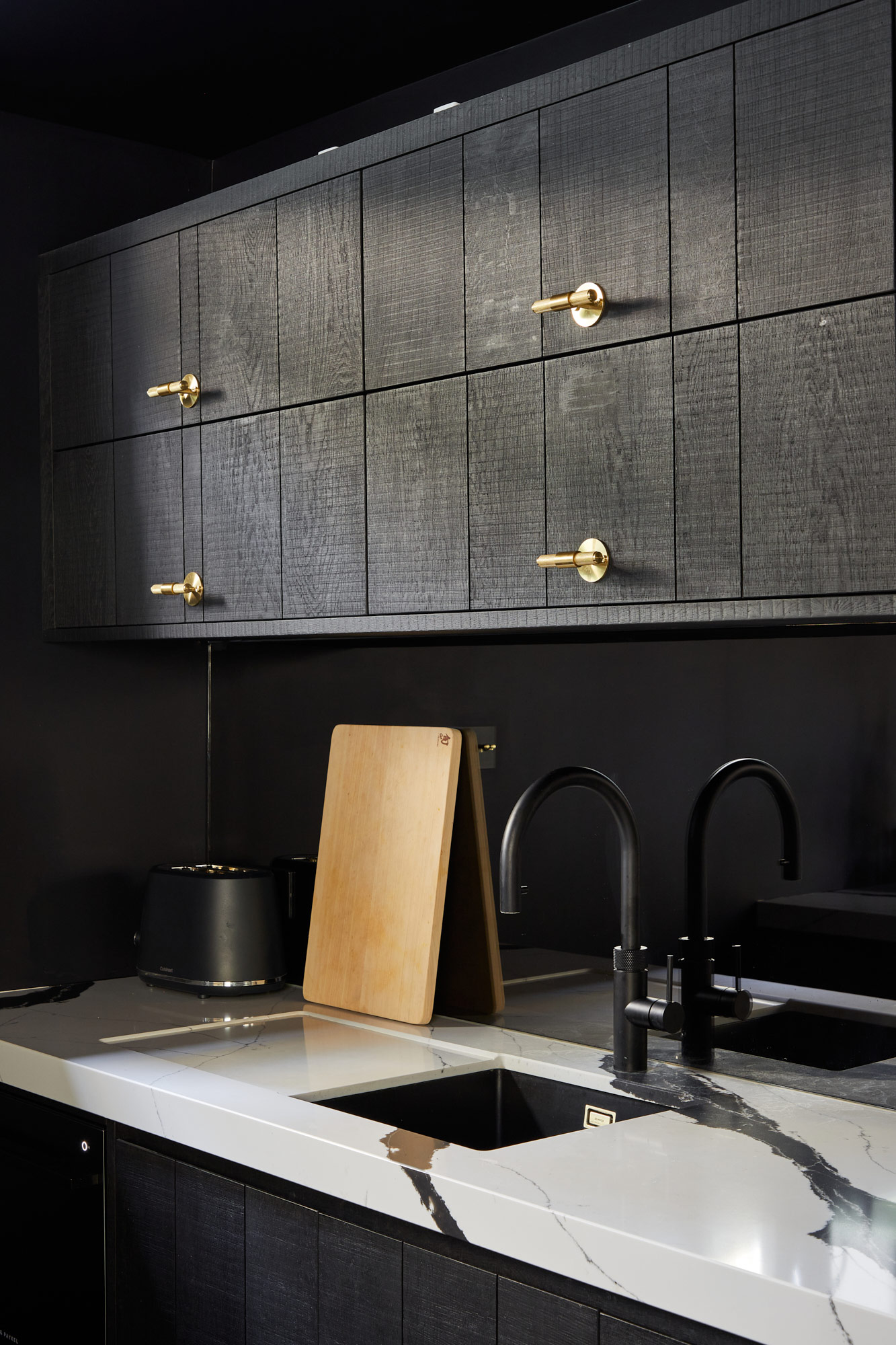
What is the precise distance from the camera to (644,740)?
2.26 m

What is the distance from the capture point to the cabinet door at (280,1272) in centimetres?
172

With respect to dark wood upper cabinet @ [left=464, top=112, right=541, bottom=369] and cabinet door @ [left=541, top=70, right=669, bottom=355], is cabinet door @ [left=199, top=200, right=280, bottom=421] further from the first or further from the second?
cabinet door @ [left=541, top=70, right=669, bottom=355]

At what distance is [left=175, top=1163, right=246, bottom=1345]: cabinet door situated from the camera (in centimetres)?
A: 183

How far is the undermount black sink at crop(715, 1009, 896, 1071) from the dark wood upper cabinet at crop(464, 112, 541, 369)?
1.01 m

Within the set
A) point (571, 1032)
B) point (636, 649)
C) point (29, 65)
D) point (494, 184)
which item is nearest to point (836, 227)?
point (494, 184)

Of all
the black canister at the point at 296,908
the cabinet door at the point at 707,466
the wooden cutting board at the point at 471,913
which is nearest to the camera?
the cabinet door at the point at 707,466

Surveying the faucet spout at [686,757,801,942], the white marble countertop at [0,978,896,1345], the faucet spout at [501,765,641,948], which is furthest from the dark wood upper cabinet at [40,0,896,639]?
the white marble countertop at [0,978,896,1345]

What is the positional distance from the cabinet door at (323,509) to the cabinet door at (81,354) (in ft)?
1.84

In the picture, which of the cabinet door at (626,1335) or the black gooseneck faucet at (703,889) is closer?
the cabinet door at (626,1335)

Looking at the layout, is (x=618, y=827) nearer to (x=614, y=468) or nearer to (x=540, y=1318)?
(x=614, y=468)

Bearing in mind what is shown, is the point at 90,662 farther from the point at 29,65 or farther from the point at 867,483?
the point at 867,483

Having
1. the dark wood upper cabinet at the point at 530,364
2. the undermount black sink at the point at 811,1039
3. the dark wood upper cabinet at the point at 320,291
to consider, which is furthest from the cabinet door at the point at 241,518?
the undermount black sink at the point at 811,1039

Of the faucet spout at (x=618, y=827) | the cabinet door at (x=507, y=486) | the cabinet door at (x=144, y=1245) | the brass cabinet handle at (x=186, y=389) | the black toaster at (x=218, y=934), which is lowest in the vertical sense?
the cabinet door at (x=144, y=1245)

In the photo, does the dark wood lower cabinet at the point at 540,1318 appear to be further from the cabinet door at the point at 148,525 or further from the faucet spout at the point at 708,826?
the cabinet door at the point at 148,525
